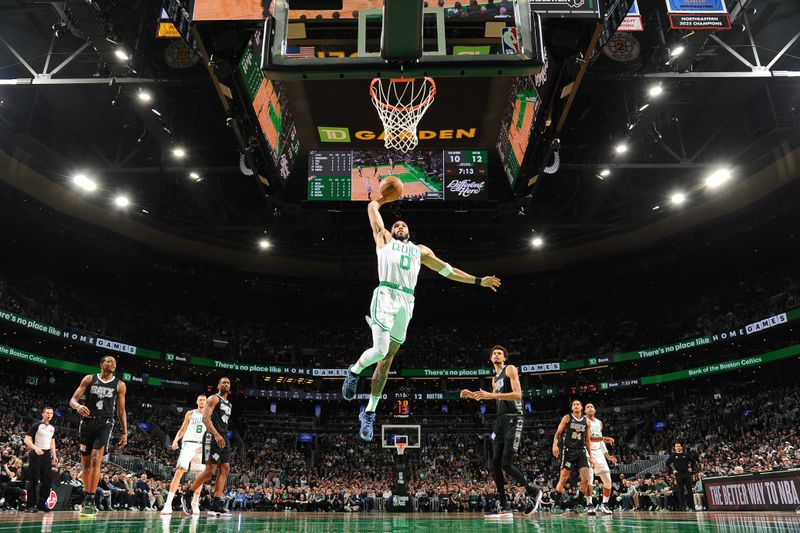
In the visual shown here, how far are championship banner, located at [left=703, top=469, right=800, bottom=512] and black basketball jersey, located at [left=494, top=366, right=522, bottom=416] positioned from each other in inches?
309

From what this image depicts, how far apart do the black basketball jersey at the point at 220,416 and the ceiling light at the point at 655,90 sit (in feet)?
44.2

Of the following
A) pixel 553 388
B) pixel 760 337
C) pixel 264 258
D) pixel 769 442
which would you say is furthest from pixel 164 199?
pixel 760 337

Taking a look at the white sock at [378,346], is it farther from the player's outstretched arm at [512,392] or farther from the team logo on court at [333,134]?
the team logo on court at [333,134]

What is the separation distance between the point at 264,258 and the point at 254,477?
12302 mm

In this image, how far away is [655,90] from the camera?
619 inches

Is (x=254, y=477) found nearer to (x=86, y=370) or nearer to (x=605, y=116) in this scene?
(x=86, y=370)

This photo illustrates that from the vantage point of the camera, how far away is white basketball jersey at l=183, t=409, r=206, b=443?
34.9ft

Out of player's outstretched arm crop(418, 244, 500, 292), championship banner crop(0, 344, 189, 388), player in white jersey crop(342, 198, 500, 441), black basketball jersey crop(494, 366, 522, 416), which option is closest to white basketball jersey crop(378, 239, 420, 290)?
player in white jersey crop(342, 198, 500, 441)

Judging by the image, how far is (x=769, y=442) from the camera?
23234 millimetres

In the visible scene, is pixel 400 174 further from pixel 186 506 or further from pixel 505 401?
pixel 186 506

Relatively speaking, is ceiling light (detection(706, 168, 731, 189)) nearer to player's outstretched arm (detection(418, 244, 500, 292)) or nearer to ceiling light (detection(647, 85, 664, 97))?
ceiling light (detection(647, 85, 664, 97))

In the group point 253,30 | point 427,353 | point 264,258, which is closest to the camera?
point 253,30

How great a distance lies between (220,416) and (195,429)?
228 cm

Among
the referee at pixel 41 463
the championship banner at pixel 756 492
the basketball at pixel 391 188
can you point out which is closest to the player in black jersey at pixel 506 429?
the basketball at pixel 391 188
